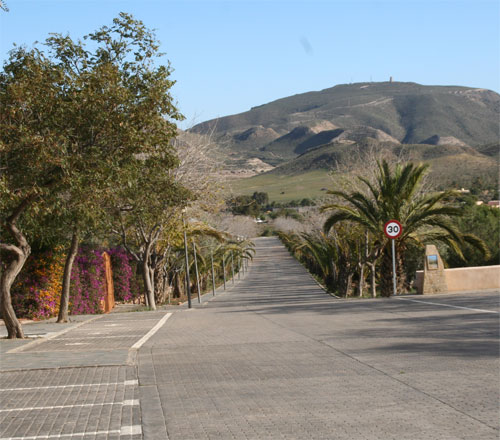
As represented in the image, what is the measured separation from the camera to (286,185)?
17788 centimetres

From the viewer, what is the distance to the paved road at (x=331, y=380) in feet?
20.8

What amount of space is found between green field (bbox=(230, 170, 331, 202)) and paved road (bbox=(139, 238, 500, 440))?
5265 inches

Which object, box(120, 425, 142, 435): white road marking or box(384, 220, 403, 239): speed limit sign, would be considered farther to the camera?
box(384, 220, 403, 239): speed limit sign

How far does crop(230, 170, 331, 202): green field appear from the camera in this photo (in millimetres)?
159400

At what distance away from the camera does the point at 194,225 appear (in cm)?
3325

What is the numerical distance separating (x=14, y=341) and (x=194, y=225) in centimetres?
1998

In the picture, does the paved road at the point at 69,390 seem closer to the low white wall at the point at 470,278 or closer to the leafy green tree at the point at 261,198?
the low white wall at the point at 470,278

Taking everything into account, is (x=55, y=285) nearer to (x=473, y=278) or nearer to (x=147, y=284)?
(x=147, y=284)

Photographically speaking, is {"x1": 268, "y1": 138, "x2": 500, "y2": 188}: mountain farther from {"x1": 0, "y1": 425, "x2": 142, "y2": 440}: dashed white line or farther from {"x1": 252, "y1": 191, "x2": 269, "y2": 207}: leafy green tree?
{"x1": 0, "y1": 425, "x2": 142, "y2": 440}: dashed white line

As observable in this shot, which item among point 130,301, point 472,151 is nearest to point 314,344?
point 130,301

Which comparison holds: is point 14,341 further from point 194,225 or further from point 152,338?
point 194,225

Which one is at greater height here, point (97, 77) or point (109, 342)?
point (97, 77)

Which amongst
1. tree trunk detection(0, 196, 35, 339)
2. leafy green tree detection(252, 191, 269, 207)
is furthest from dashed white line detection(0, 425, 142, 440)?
leafy green tree detection(252, 191, 269, 207)

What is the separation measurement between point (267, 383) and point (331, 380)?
0.80m
